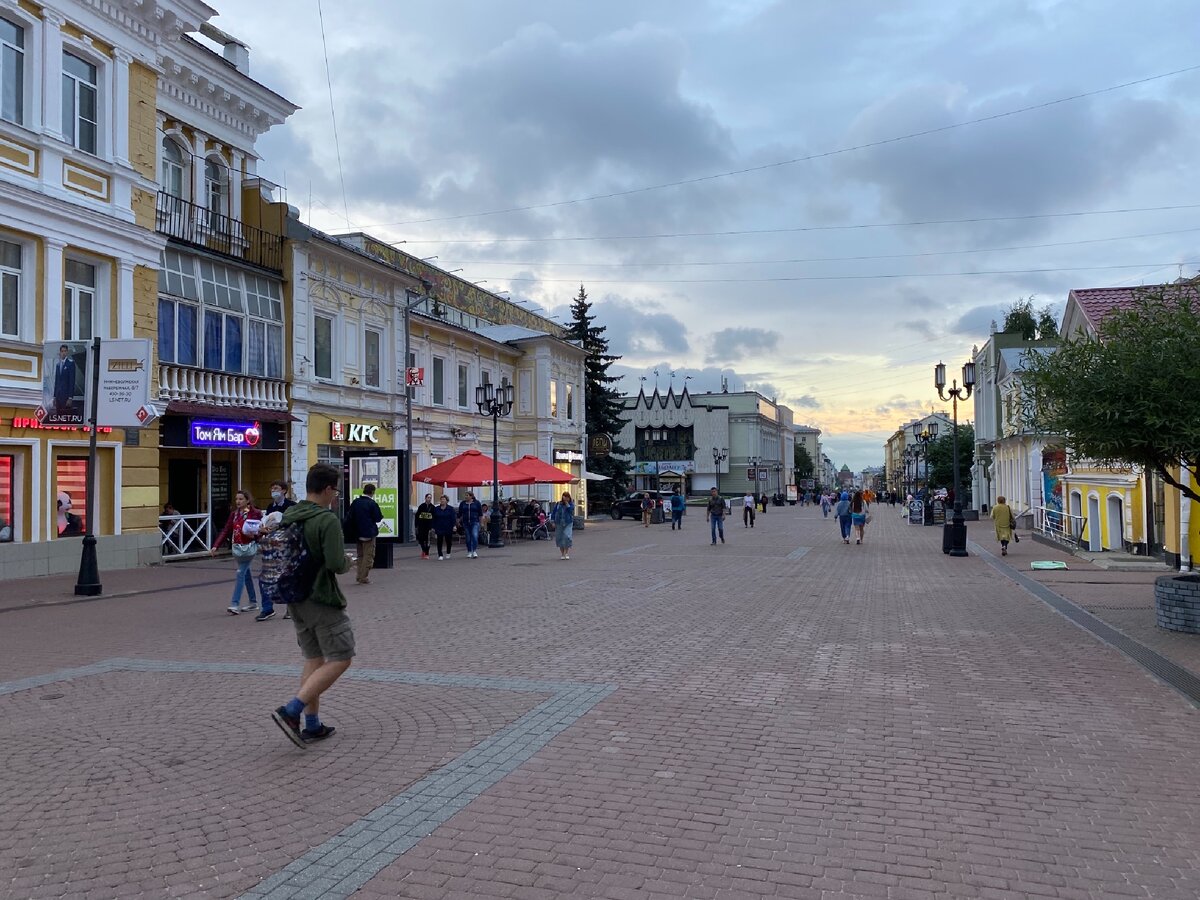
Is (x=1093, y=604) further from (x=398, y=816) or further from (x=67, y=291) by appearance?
(x=67, y=291)

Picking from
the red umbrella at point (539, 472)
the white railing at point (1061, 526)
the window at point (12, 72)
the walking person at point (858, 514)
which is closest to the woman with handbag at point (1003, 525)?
the white railing at point (1061, 526)

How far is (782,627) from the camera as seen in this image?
10.8 m

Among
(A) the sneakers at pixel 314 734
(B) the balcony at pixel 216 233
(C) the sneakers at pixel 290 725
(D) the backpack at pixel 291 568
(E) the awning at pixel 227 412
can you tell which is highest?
(B) the balcony at pixel 216 233

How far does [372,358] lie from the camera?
29.0m

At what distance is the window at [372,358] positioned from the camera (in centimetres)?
2862

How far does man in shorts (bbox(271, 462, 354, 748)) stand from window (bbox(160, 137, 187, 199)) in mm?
19053

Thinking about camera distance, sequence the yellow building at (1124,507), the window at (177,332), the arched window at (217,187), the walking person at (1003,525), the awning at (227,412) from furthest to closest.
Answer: the walking person at (1003,525), the arched window at (217,187), the window at (177,332), the awning at (227,412), the yellow building at (1124,507)

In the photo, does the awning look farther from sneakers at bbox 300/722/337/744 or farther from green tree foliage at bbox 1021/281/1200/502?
green tree foliage at bbox 1021/281/1200/502

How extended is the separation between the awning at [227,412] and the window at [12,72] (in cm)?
649

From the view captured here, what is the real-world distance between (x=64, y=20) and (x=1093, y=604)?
2072 cm

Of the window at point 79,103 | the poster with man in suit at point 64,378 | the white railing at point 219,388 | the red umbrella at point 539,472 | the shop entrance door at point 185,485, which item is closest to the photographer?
the poster with man in suit at point 64,378

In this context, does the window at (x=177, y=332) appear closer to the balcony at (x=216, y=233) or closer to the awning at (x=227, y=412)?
the awning at (x=227, y=412)

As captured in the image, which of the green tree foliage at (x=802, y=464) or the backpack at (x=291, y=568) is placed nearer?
the backpack at (x=291, y=568)

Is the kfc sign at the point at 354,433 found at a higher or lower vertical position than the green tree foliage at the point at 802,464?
lower
